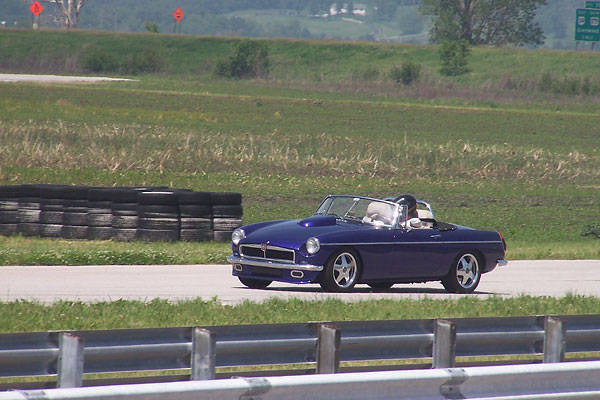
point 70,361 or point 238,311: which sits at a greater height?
point 70,361

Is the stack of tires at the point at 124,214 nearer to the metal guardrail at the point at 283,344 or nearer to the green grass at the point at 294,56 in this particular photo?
the metal guardrail at the point at 283,344

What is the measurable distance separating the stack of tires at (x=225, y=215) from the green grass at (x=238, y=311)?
7.08 meters

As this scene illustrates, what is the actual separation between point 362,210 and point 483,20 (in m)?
99.8

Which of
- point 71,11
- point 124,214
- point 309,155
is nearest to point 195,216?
point 124,214

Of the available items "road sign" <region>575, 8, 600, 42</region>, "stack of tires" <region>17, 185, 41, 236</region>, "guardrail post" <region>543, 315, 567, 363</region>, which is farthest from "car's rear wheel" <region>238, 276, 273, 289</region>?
"road sign" <region>575, 8, 600, 42</region>

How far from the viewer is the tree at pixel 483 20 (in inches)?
4306

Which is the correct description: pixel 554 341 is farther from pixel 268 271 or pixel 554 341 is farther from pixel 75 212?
pixel 75 212

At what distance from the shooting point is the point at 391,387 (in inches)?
267

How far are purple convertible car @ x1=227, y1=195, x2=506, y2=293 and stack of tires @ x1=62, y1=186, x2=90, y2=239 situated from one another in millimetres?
6279

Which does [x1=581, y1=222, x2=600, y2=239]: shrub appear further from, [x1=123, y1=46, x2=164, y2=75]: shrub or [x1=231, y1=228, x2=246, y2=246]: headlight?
[x1=123, y1=46, x2=164, y2=75]: shrub

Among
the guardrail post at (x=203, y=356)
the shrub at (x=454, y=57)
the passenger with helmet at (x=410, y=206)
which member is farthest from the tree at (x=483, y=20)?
the guardrail post at (x=203, y=356)

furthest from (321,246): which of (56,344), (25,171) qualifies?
(25,171)

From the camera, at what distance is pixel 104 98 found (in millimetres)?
53219

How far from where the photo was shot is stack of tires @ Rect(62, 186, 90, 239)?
1936 centimetres
